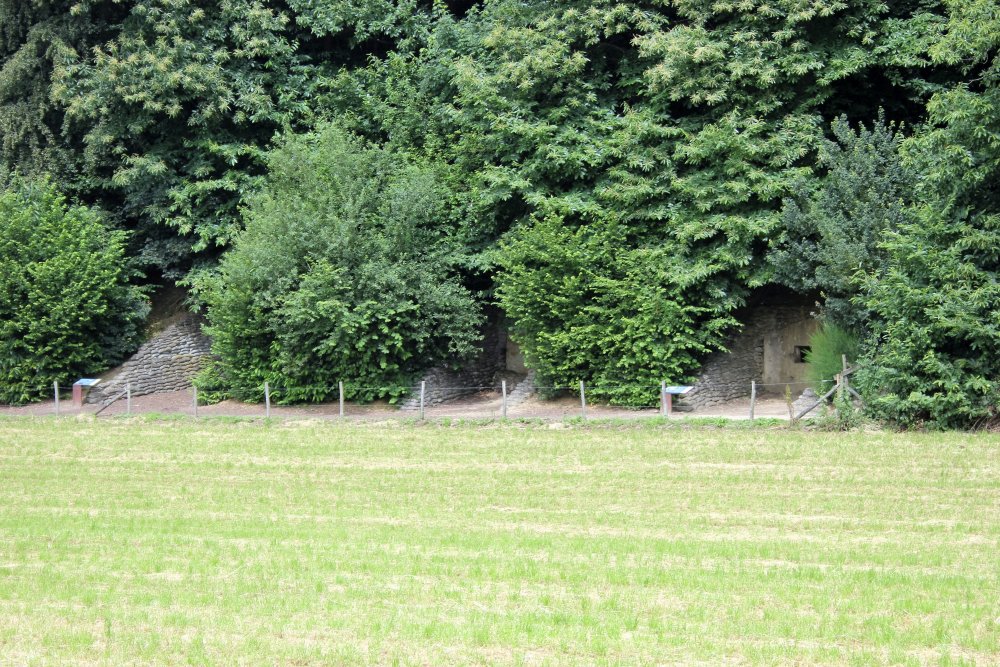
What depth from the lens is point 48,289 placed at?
3459cm

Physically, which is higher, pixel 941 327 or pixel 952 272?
pixel 952 272

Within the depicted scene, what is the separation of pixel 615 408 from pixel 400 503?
13.0 metres

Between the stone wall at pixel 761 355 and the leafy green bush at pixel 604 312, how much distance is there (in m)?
0.53

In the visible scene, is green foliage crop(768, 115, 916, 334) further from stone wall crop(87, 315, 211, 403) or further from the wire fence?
stone wall crop(87, 315, 211, 403)

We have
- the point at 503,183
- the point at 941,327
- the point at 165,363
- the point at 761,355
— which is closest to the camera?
the point at 941,327

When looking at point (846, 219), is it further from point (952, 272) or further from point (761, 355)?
point (761, 355)

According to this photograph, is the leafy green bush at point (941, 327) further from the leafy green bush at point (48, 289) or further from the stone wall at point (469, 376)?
the leafy green bush at point (48, 289)

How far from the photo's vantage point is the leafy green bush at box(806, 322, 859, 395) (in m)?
25.3

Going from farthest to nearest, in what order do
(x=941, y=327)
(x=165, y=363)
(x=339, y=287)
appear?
(x=165, y=363)
(x=339, y=287)
(x=941, y=327)

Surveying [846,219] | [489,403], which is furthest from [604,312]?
[846,219]

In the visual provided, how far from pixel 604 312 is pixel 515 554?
56.0 ft

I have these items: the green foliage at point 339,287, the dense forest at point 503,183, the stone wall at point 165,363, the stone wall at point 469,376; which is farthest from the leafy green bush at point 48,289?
the stone wall at point 469,376

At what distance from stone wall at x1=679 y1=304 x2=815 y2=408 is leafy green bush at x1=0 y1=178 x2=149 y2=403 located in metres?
19.7

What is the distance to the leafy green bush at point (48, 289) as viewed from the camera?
3438 centimetres
